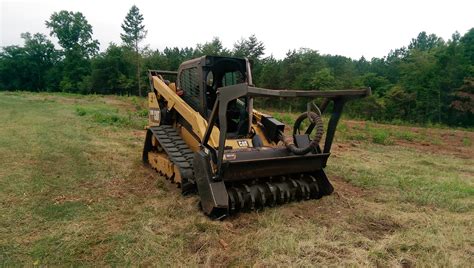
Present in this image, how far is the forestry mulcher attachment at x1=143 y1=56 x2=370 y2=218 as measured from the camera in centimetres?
494

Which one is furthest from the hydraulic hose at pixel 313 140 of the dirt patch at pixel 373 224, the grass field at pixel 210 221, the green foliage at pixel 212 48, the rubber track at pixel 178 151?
the green foliage at pixel 212 48

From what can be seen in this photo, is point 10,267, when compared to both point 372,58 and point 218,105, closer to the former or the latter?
point 218,105

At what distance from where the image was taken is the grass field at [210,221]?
3898mm

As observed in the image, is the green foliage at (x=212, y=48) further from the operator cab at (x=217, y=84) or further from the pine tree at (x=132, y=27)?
the operator cab at (x=217, y=84)

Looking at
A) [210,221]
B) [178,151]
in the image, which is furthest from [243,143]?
[210,221]

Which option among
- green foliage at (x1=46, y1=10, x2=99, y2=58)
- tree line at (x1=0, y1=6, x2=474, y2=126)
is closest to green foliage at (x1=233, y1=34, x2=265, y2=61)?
tree line at (x1=0, y1=6, x2=474, y2=126)

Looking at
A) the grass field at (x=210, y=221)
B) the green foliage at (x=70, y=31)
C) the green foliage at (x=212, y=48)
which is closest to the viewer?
the grass field at (x=210, y=221)

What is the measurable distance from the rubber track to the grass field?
0.28m

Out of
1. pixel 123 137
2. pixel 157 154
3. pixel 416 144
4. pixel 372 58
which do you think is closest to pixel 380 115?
pixel 416 144

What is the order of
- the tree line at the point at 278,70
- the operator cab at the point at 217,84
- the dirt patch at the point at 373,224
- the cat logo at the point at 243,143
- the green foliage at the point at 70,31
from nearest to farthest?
the dirt patch at the point at 373,224, the cat logo at the point at 243,143, the operator cab at the point at 217,84, the tree line at the point at 278,70, the green foliage at the point at 70,31

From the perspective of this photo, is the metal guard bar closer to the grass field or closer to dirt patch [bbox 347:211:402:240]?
the grass field

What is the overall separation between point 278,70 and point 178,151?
39.4 meters

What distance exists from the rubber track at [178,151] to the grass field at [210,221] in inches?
10.9

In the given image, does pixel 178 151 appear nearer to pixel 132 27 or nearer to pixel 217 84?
pixel 217 84
